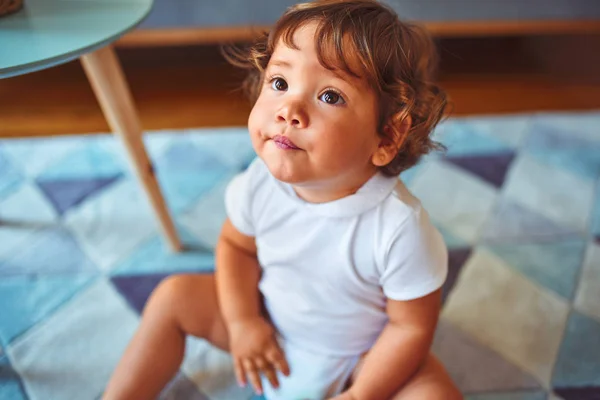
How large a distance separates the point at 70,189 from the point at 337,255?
2.29 feet

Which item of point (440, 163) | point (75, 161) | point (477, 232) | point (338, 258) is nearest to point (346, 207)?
point (338, 258)

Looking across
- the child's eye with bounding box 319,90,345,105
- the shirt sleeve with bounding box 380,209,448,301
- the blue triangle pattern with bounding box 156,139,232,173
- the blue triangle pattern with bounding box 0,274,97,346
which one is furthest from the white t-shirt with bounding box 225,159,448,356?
the blue triangle pattern with bounding box 156,139,232,173

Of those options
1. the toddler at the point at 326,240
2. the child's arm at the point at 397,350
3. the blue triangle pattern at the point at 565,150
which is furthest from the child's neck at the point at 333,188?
the blue triangle pattern at the point at 565,150

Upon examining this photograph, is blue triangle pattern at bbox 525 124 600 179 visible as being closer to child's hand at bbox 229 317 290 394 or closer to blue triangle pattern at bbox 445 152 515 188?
blue triangle pattern at bbox 445 152 515 188

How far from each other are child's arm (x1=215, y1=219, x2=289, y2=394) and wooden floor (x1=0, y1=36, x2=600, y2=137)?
0.57m

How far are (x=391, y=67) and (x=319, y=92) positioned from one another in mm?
73

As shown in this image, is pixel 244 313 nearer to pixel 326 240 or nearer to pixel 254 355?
pixel 254 355

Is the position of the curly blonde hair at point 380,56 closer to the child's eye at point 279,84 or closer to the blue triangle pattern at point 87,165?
the child's eye at point 279,84

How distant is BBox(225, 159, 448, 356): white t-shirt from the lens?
0.53 meters

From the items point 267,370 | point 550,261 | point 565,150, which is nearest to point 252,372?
point 267,370

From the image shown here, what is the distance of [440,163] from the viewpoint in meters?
1.09

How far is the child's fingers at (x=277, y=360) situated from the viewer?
A: 626mm

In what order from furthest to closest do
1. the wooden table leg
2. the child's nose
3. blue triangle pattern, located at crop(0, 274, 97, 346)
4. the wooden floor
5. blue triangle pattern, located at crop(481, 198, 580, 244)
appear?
the wooden floor
blue triangle pattern, located at crop(481, 198, 580, 244)
blue triangle pattern, located at crop(0, 274, 97, 346)
the wooden table leg
the child's nose

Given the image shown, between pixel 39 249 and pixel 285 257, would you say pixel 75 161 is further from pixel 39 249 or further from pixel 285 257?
pixel 285 257
